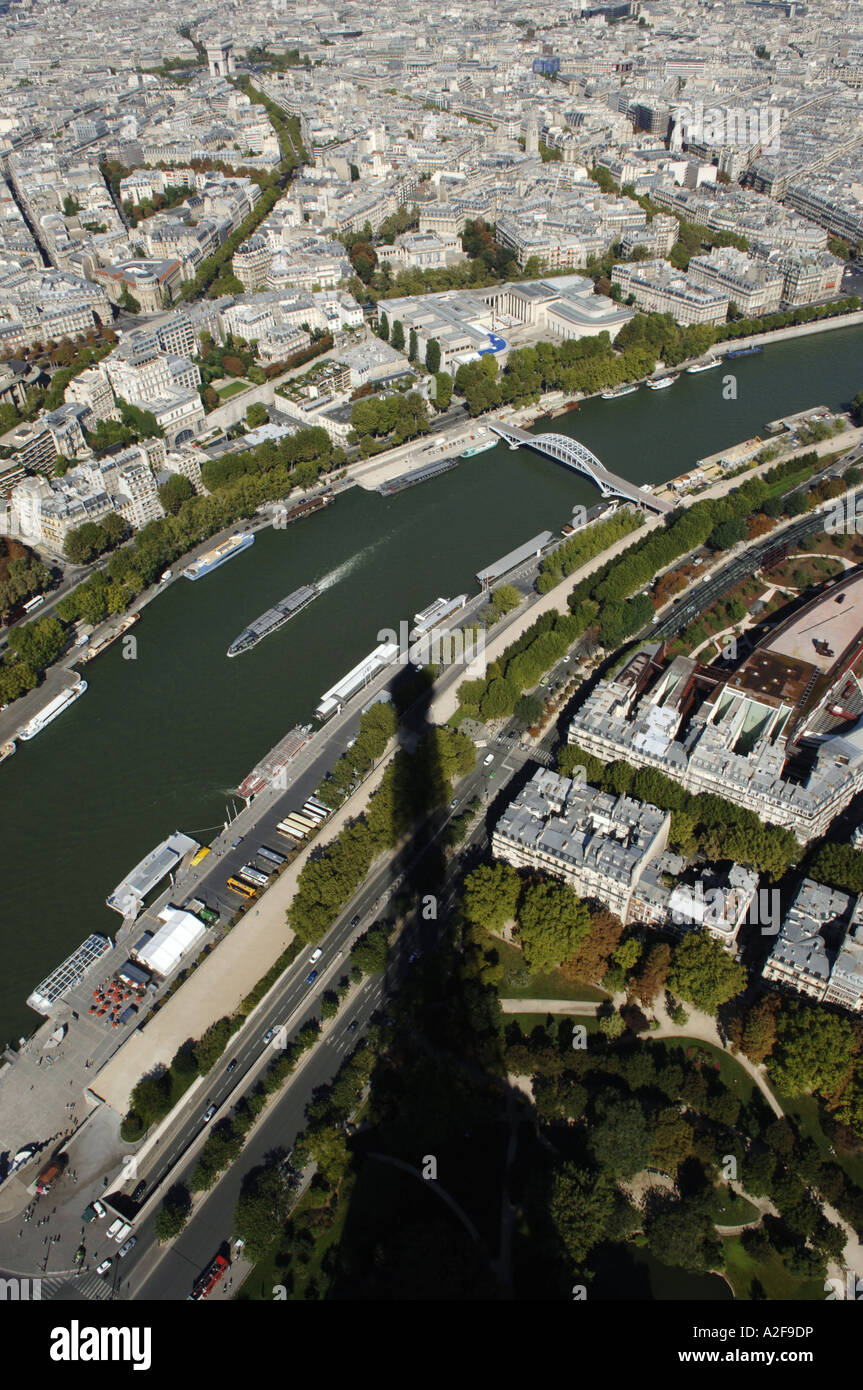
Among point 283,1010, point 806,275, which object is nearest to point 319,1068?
point 283,1010

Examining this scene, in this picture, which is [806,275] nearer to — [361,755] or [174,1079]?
[361,755]

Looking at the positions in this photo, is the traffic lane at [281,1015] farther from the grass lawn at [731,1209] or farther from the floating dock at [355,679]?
the grass lawn at [731,1209]

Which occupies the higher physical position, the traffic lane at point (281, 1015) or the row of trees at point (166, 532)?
the row of trees at point (166, 532)

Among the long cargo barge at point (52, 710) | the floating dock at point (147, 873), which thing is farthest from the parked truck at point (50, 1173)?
the long cargo barge at point (52, 710)

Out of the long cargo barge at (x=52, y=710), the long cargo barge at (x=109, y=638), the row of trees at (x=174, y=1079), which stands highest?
the long cargo barge at (x=109, y=638)

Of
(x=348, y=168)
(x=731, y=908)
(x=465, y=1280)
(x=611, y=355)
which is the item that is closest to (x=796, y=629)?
(x=731, y=908)

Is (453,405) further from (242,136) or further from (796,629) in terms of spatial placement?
(242,136)

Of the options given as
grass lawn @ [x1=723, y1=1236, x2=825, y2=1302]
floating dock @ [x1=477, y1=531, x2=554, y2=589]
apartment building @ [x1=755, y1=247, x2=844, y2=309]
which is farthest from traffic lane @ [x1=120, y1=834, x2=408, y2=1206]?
apartment building @ [x1=755, y1=247, x2=844, y2=309]
